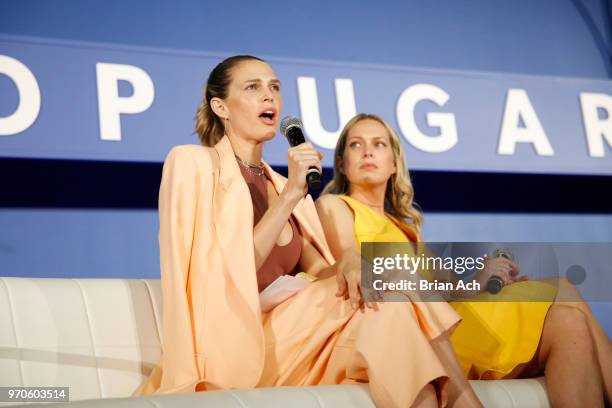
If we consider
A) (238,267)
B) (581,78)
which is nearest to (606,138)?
(581,78)

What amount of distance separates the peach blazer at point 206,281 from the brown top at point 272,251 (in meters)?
0.13

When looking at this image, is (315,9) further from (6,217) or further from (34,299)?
(34,299)

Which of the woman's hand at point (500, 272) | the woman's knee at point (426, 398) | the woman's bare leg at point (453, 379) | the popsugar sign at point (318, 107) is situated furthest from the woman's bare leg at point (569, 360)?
the popsugar sign at point (318, 107)

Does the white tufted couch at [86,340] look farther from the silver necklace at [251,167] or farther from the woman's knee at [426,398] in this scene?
the silver necklace at [251,167]

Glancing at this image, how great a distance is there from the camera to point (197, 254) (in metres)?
2.00

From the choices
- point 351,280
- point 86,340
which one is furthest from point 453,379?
point 86,340

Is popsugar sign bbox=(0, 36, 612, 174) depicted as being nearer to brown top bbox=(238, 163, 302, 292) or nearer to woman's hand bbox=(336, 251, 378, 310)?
brown top bbox=(238, 163, 302, 292)

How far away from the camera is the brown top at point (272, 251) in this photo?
215cm

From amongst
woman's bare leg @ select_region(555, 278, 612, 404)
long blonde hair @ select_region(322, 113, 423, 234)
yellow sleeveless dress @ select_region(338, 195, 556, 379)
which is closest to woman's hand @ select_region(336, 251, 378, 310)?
yellow sleeveless dress @ select_region(338, 195, 556, 379)

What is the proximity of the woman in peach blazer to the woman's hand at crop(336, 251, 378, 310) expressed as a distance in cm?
1

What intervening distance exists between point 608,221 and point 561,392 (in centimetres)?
200

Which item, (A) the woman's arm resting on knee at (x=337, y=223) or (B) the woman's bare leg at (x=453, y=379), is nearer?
(B) the woman's bare leg at (x=453, y=379)

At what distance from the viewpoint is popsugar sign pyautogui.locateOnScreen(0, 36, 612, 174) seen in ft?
9.39

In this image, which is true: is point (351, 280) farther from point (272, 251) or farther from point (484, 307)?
point (484, 307)
